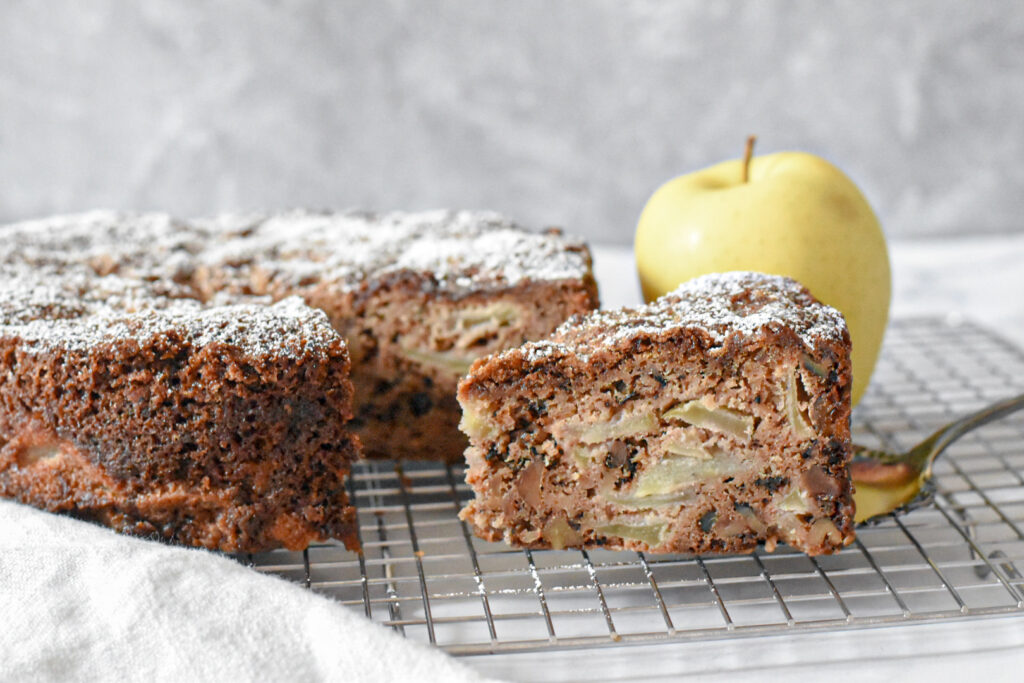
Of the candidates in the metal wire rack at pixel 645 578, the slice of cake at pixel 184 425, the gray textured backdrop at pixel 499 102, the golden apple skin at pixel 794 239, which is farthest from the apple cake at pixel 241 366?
the gray textured backdrop at pixel 499 102

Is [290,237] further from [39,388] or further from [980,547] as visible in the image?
[980,547]

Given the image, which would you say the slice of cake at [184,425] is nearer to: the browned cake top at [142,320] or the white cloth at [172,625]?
the browned cake top at [142,320]

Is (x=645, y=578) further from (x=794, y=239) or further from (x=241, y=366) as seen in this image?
(x=794, y=239)

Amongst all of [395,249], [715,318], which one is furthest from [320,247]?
[715,318]

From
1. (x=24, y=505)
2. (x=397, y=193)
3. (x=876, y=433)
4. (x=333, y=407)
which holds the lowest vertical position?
(x=397, y=193)

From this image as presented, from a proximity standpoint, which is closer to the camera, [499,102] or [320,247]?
[320,247]

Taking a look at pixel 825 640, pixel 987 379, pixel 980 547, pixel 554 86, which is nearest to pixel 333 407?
pixel 825 640
